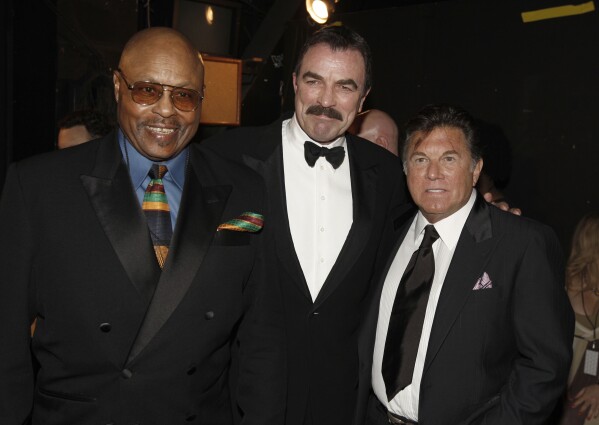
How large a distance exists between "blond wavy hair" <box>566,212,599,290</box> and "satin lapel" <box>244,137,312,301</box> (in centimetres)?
223

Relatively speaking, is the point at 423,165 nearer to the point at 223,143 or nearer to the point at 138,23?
the point at 223,143

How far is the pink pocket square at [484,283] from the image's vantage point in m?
2.26

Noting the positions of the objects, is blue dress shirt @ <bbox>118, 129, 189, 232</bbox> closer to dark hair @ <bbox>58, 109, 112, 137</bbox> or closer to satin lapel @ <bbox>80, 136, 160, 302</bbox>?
satin lapel @ <bbox>80, 136, 160, 302</bbox>

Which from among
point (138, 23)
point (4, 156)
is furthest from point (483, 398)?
point (138, 23)

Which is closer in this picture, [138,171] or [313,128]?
[138,171]

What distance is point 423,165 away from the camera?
2414mm

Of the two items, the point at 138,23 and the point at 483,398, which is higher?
the point at 138,23

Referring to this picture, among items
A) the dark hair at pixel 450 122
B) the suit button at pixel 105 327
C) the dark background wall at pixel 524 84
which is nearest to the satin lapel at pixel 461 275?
the dark hair at pixel 450 122

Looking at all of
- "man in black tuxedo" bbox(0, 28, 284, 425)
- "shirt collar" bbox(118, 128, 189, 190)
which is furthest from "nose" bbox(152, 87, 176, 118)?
"shirt collar" bbox(118, 128, 189, 190)

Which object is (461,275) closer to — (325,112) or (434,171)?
(434,171)

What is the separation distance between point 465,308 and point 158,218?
108cm

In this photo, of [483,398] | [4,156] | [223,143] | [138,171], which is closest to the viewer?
[138,171]

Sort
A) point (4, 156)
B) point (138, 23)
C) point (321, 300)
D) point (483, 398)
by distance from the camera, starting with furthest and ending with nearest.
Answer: point (138, 23) < point (4, 156) < point (321, 300) < point (483, 398)

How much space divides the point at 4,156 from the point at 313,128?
2896 millimetres
